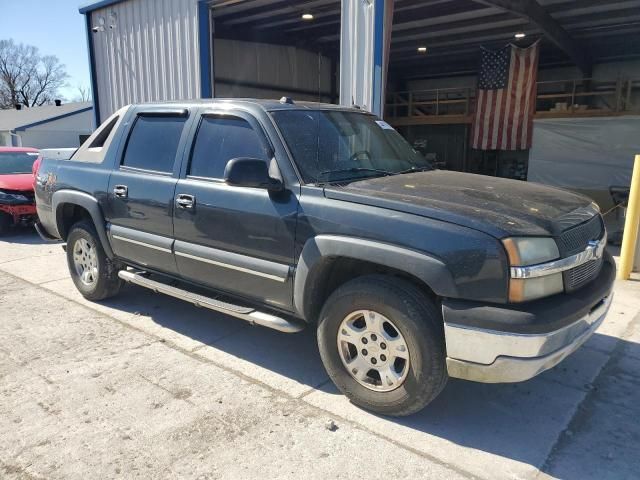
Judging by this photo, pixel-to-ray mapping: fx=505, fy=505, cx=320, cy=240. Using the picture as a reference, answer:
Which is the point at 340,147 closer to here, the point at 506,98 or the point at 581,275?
the point at 581,275

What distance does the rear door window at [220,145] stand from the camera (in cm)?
363

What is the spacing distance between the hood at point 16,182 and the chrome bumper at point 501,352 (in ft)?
29.4

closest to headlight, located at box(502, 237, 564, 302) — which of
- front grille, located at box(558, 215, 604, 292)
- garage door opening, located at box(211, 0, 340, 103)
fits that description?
front grille, located at box(558, 215, 604, 292)

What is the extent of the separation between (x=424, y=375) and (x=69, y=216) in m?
4.17

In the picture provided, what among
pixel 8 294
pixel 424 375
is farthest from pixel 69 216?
pixel 424 375

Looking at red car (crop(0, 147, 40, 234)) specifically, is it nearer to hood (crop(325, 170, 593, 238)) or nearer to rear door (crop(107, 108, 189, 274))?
rear door (crop(107, 108, 189, 274))

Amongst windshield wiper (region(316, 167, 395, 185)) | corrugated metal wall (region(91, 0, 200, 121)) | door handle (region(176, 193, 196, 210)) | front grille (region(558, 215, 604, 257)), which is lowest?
front grille (region(558, 215, 604, 257))

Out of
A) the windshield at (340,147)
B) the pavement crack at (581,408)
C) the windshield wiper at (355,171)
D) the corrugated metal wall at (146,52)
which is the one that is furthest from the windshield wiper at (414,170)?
the corrugated metal wall at (146,52)

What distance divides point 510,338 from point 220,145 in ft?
8.05

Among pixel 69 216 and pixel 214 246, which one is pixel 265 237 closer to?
pixel 214 246

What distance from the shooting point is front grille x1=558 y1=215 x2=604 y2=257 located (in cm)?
277

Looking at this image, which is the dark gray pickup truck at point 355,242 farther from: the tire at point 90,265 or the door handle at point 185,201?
the tire at point 90,265

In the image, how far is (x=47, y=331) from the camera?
14.6 ft

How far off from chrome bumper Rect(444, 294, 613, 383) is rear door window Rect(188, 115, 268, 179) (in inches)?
71.5
